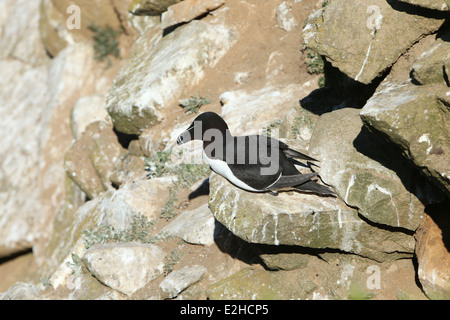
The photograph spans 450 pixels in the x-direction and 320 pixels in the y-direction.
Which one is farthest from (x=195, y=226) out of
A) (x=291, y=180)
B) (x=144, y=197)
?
(x=291, y=180)

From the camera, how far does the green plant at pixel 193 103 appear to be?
1218 centimetres

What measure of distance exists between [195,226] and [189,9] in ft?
23.3

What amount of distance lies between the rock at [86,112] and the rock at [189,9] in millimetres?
5300

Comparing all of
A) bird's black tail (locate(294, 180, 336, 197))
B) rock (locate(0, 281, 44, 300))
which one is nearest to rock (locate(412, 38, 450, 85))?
bird's black tail (locate(294, 180, 336, 197))

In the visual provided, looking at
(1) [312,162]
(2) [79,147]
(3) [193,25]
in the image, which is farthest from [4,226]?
(1) [312,162]

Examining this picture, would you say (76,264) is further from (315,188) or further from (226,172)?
→ (315,188)

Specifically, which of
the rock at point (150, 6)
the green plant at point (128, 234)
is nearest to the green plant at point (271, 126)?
the green plant at point (128, 234)

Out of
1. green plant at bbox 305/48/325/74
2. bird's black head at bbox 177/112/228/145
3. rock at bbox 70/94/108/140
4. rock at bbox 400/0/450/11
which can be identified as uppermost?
rock at bbox 400/0/450/11

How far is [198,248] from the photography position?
8016 mm

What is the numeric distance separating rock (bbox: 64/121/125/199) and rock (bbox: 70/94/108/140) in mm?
2252

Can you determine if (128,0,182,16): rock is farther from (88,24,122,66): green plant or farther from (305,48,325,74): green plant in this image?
(88,24,122,66): green plant

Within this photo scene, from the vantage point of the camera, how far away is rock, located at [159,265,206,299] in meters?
7.20

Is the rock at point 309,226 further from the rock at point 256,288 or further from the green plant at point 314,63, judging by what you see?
the green plant at point 314,63

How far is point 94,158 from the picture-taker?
47.3ft
